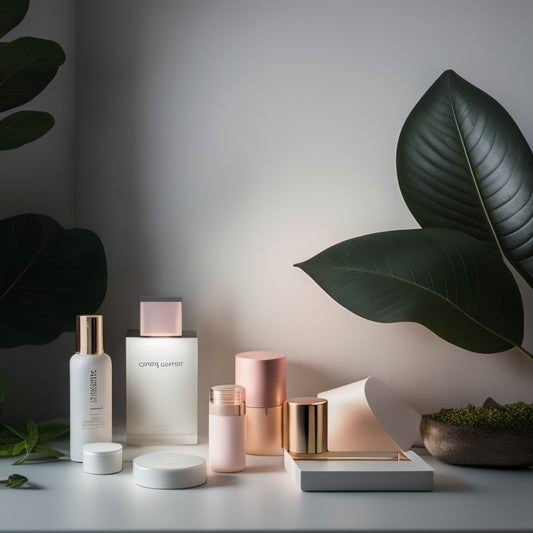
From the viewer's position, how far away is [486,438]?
32.5 inches

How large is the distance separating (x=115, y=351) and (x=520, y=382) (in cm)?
68

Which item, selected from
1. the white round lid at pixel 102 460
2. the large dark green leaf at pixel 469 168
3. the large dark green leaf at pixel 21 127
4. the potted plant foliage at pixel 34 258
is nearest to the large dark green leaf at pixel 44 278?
the potted plant foliage at pixel 34 258

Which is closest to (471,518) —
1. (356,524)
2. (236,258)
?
(356,524)

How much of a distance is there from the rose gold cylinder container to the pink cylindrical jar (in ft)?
0.28

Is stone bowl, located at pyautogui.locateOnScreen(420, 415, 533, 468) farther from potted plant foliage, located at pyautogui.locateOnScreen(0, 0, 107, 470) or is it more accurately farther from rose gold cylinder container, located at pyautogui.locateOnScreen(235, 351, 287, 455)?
potted plant foliage, located at pyautogui.locateOnScreen(0, 0, 107, 470)

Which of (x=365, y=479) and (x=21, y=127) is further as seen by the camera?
(x=21, y=127)

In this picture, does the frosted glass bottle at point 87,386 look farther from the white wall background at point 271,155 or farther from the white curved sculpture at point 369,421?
the white curved sculpture at point 369,421

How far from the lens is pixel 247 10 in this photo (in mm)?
1082

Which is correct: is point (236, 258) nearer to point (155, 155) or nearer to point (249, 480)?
point (155, 155)

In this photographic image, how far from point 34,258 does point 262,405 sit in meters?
0.41

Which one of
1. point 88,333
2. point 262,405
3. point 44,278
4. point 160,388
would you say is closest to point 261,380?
point 262,405

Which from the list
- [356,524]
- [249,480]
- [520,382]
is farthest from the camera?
→ [520,382]

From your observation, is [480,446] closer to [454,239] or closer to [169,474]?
[454,239]

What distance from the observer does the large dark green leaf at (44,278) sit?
3.17 ft
